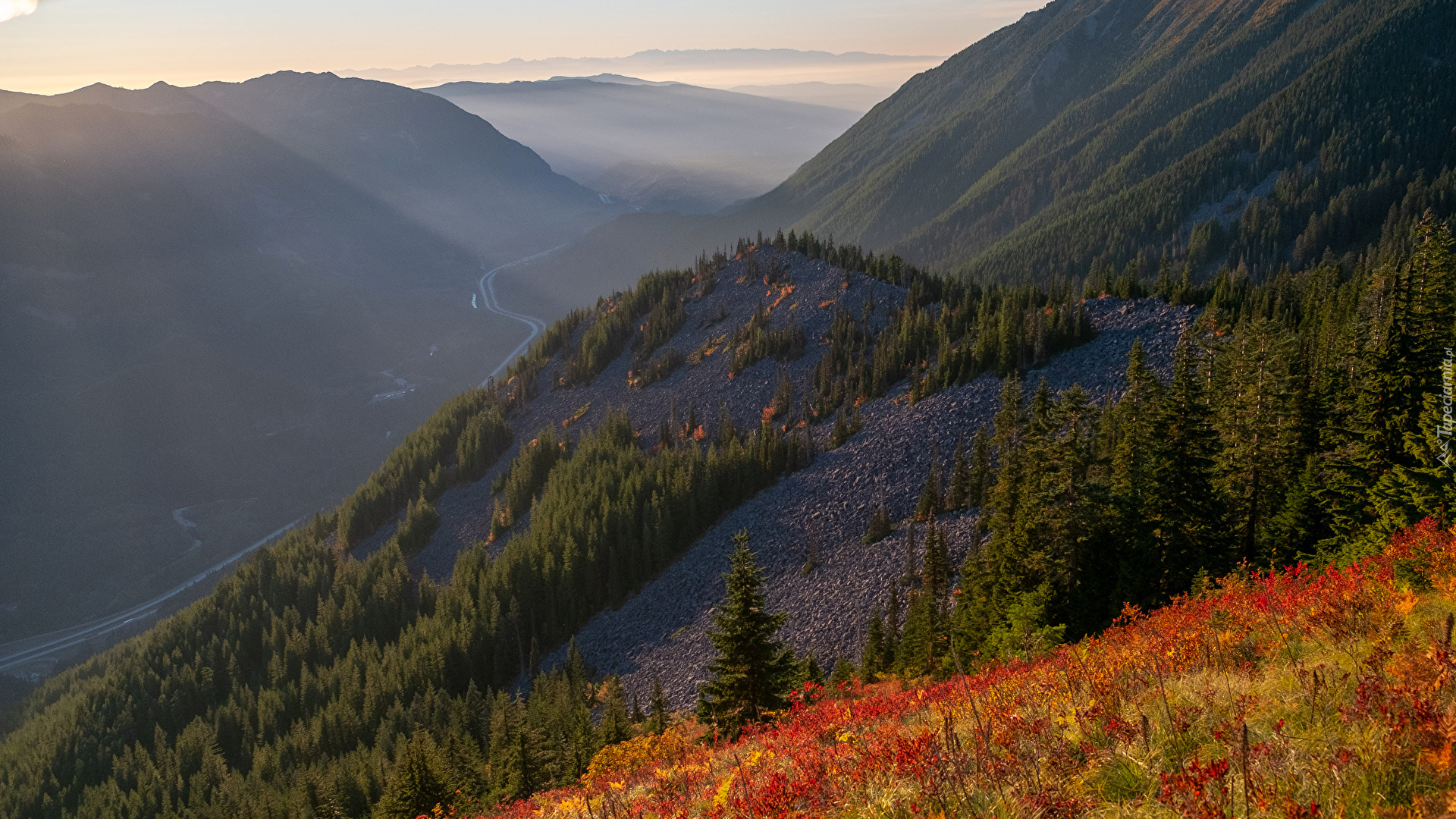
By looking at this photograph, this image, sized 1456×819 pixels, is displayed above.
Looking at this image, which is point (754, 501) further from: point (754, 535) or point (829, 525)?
point (829, 525)

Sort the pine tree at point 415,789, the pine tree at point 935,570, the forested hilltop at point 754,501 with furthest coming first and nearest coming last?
the pine tree at point 935,570 → the pine tree at point 415,789 → the forested hilltop at point 754,501

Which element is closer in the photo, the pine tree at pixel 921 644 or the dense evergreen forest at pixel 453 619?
the pine tree at pixel 921 644

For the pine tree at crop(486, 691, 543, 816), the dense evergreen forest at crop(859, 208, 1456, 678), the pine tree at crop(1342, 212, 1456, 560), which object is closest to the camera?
the pine tree at crop(1342, 212, 1456, 560)

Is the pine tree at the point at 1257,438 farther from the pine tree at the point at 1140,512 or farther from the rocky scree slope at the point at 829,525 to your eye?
the rocky scree slope at the point at 829,525

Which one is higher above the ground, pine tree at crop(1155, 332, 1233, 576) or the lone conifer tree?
pine tree at crop(1155, 332, 1233, 576)

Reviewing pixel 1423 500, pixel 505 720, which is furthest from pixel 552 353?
pixel 1423 500

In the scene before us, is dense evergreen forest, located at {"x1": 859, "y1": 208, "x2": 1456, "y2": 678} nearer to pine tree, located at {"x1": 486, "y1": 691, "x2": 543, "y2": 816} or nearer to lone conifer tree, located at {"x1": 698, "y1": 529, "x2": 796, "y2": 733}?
lone conifer tree, located at {"x1": 698, "y1": 529, "x2": 796, "y2": 733}

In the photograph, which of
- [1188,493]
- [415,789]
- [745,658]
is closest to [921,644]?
[745,658]

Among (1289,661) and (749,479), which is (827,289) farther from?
(1289,661)

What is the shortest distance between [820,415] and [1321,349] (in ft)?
179

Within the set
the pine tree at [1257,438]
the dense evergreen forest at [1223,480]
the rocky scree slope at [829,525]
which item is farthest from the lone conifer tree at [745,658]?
the rocky scree slope at [829,525]

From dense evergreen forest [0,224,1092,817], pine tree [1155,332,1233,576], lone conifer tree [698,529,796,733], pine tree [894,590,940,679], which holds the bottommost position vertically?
dense evergreen forest [0,224,1092,817]

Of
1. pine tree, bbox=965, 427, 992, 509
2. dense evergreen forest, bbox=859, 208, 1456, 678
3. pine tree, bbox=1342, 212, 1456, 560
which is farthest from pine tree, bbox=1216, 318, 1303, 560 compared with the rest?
pine tree, bbox=965, 427, 992, 509

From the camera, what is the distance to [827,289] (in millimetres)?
127688
